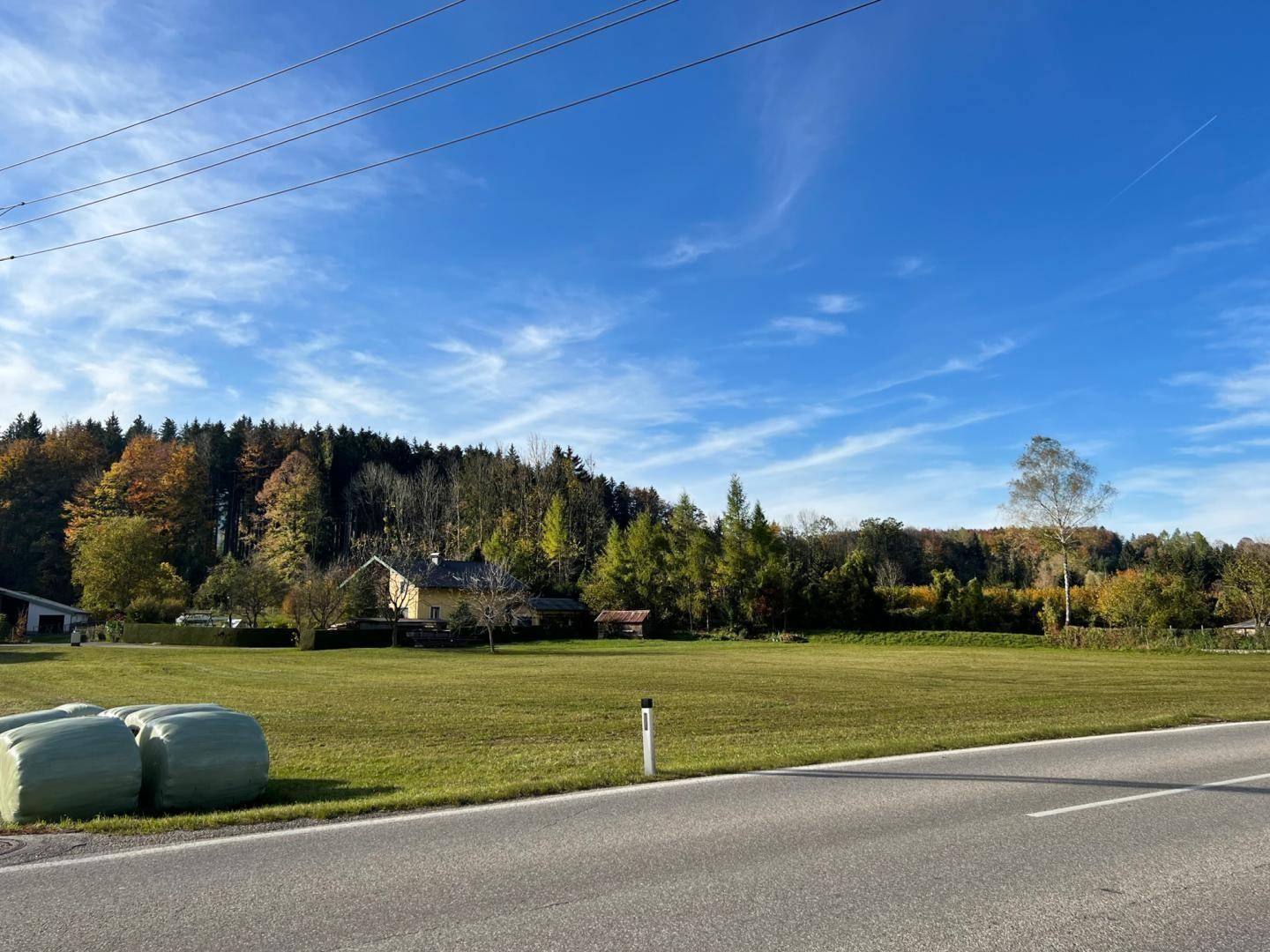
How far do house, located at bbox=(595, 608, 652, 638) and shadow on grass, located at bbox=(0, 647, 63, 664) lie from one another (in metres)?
37.8

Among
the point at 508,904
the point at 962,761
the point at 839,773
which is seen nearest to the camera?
the point at 508,904

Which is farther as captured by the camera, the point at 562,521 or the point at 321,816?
the point at 562,521

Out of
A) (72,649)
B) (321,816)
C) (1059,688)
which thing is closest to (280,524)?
(72,649)

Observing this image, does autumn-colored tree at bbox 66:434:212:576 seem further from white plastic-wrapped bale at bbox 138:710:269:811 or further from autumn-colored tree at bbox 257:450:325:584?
white plastic-wrapped bale at bbox 138:710:269:811

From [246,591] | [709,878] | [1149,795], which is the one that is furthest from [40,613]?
[1149,795]

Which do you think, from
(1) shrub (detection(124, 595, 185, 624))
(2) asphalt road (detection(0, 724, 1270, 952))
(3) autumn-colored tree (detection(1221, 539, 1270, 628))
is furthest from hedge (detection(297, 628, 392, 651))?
(3) autumn-colored tree (detection(1221, 539, 1270, 628))

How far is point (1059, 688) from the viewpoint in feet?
79.8

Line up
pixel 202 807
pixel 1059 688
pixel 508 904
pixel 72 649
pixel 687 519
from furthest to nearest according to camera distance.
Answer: pixel 687 519 < pixel 72 649 < pixel 1059 688 < pixel 202 807 < pixel 508 904

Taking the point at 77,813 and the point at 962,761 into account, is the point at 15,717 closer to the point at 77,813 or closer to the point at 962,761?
the point at 77,813

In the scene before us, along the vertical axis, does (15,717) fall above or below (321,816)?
above

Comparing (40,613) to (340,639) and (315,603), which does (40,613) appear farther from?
(340,639)

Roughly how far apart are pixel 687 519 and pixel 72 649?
49008 millimetres

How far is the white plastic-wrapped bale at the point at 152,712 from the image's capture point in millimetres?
9328

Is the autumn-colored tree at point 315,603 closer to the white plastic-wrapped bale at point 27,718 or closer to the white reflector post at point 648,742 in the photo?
the white plastic-wrapped bale at point 27,718
